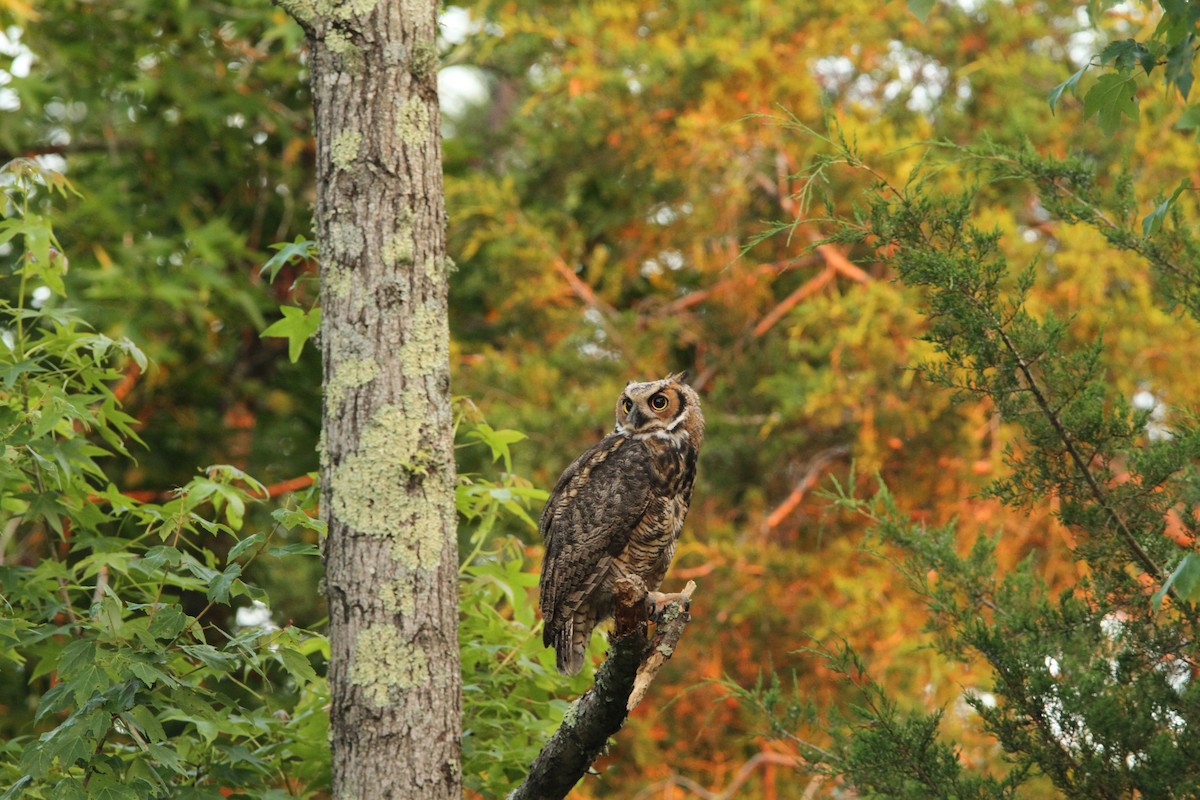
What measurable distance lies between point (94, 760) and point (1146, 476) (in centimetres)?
245

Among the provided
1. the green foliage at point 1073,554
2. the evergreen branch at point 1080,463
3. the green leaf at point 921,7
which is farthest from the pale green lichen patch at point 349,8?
the evergreen branch at point 1080,463

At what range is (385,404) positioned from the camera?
296cm

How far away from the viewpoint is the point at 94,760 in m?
2.69

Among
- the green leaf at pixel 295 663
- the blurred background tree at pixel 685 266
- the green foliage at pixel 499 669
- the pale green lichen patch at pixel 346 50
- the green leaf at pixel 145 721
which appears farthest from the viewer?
the blurred background tree at pixel 685 266

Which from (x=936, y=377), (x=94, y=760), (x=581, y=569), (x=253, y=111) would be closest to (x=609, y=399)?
(x=253, y=111)

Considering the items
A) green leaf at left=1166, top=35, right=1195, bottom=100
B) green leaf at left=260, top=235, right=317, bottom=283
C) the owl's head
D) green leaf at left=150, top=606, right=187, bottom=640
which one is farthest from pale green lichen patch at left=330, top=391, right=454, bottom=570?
green leaf at left=1166, top=35, right=1195, bottom=100

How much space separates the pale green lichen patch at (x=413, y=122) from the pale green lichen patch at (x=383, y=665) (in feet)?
3.87

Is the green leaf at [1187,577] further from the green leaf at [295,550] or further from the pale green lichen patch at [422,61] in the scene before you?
the pale green lichen patch at [422,61]

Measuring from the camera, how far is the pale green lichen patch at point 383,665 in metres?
2.83

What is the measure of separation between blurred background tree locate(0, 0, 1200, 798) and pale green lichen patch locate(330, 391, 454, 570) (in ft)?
10.6

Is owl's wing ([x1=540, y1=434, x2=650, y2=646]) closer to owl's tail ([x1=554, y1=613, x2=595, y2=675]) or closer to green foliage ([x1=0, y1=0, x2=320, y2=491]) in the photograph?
owl's tail ([x1=554, y1=613, x2=595, y2=675])

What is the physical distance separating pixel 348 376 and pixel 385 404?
0.37 feet

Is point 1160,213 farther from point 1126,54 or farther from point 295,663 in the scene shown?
point 295,663

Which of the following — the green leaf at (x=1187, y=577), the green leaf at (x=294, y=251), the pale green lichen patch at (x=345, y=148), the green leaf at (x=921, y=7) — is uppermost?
the green leaf at (x=921, y=7)
